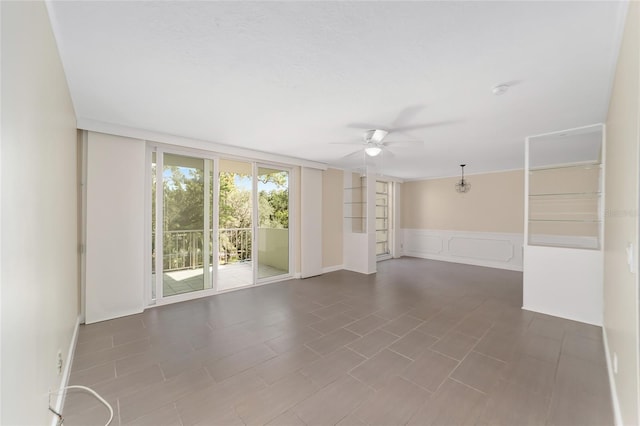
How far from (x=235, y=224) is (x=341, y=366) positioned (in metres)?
4.65

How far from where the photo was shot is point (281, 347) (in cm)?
248

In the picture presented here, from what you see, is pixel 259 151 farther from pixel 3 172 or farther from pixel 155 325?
pixel 3 172

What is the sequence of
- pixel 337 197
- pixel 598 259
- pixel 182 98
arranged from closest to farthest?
pixel 182 98 → pixel 598 259 → pixel 337 197

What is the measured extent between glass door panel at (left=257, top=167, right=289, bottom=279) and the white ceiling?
66.3 inches

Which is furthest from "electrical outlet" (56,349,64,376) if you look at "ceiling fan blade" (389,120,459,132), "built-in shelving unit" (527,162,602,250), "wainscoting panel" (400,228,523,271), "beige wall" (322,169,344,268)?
"wainscoting panel" (400,228,523,271)

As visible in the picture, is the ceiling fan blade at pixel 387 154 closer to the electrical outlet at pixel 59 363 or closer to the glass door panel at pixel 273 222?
the glass door panel at pixel 273 222

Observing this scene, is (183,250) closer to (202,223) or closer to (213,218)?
(202,223)

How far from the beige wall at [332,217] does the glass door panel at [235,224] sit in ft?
5.39

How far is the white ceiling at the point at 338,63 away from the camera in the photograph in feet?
4.64

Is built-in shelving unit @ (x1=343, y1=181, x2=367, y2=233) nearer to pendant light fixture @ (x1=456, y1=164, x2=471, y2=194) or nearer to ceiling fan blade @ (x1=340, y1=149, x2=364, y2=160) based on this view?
ceiling fan blade @ (x1=340, y1=149, x2=364, y2=160)

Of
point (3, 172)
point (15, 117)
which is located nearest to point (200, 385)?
point (3, 172)

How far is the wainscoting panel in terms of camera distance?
600 centimetres

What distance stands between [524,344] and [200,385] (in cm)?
298

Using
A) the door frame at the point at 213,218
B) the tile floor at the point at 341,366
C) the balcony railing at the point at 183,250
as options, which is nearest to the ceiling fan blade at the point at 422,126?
the tile floor at the point at 341,366
